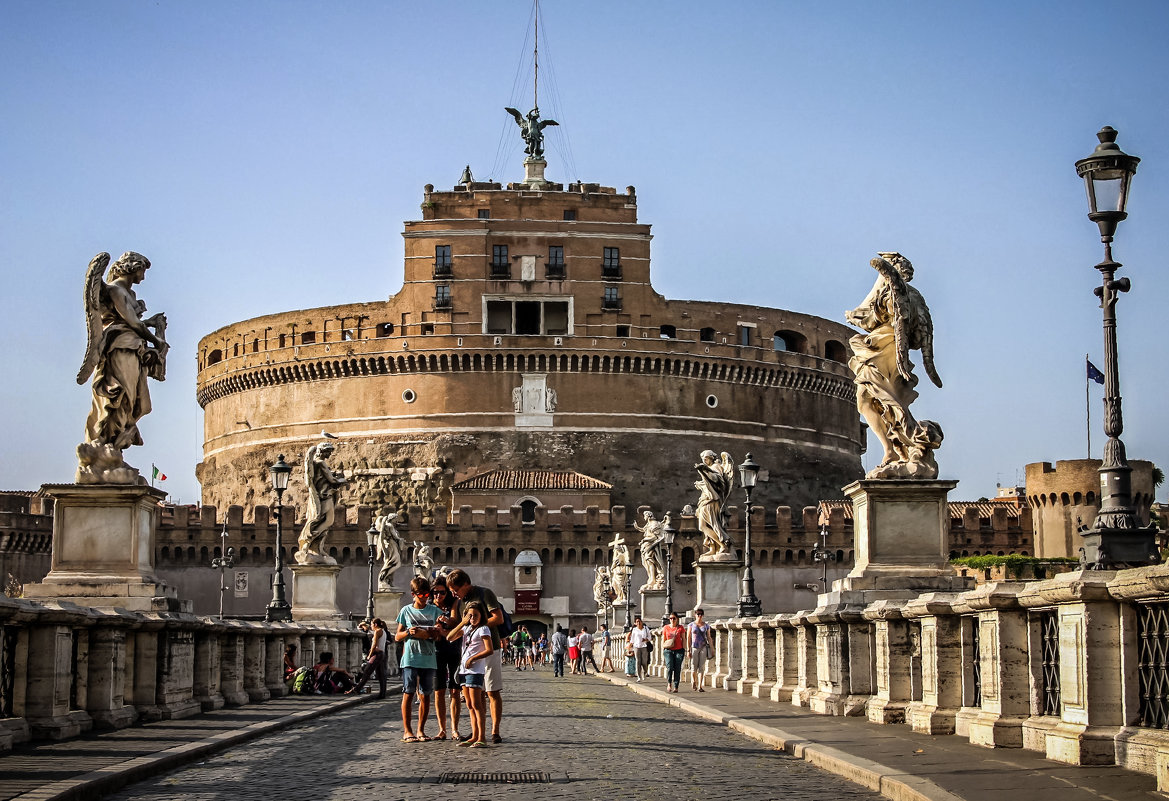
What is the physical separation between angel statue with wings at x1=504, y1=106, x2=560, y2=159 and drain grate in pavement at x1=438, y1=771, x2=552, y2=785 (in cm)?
7690

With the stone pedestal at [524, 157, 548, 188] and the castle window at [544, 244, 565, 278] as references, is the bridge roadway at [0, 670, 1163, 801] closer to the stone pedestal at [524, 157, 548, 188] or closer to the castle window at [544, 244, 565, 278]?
the castle window at [544, 244, 565, 278]

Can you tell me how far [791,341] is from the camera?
266 feet

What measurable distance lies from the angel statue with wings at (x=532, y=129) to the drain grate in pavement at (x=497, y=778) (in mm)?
76899

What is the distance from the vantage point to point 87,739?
9.97 metres

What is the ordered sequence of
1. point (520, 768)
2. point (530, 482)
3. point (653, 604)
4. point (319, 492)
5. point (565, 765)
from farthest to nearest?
point (530, 482)
point (653, 604)
point (319, 492)
point (565, 765)
point (520, 768)

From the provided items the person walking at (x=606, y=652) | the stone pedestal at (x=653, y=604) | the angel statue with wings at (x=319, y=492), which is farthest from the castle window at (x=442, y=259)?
the angel statue with wings at (x=319, y=492)

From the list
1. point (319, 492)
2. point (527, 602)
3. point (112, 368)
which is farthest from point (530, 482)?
point (112, 368)

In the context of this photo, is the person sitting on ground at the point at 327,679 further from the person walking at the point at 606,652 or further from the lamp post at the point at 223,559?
the lamp post at the point at 223,559

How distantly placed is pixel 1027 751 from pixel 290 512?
6694 centimetres

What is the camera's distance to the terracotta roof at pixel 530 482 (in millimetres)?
70688

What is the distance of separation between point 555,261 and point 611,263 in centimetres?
259

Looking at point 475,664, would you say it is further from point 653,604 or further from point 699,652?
point 653,604

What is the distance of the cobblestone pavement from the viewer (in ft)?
26.1

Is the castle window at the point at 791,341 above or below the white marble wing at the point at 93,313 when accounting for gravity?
above
